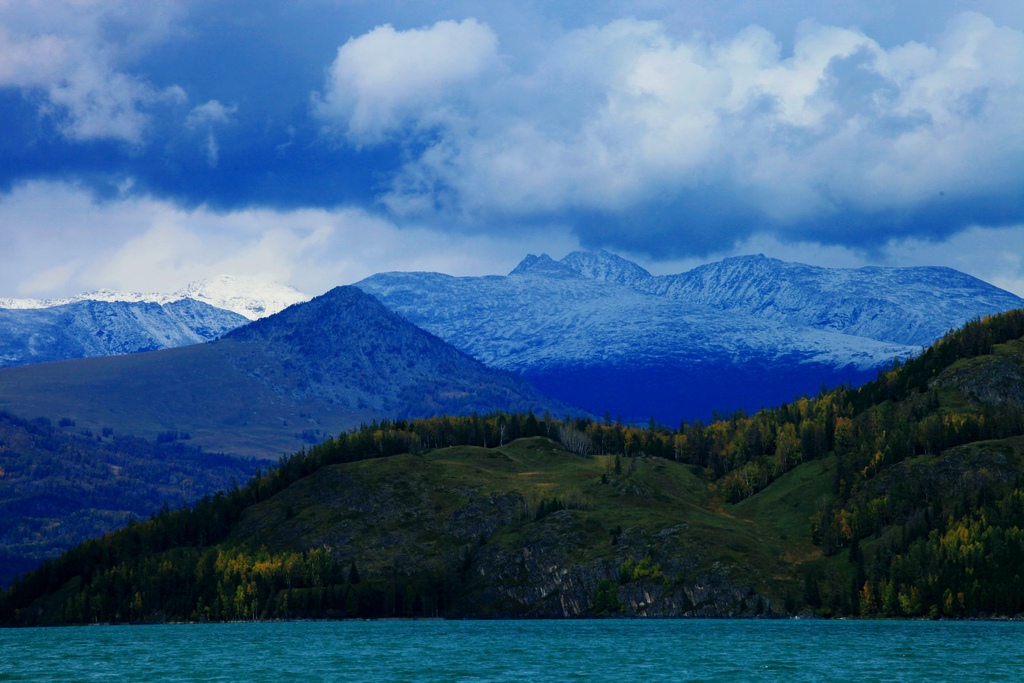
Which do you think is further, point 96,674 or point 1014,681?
point 96,674

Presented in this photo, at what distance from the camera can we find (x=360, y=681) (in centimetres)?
18225

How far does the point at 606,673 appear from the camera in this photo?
18938 centimetres

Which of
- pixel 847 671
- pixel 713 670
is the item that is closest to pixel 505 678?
pixel 713 670

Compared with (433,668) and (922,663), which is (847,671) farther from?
(433,668)

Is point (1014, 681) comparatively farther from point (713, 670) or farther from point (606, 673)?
point (606, 673)

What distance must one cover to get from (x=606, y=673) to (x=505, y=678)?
17.1 meters

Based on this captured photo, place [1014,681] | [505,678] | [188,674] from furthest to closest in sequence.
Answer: [188,674], [505,678], [1014,681]

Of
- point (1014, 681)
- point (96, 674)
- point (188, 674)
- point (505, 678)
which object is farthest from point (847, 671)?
point (96, 674)

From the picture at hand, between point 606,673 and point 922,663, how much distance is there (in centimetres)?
4746

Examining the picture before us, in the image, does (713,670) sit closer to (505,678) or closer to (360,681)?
(505,678)

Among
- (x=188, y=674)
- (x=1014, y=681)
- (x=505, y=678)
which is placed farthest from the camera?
(x=188, y=674)

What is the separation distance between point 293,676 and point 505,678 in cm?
3325

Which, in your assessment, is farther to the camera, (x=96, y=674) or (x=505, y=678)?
(x=96, y=674)

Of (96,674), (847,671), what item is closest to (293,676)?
(96,674)
